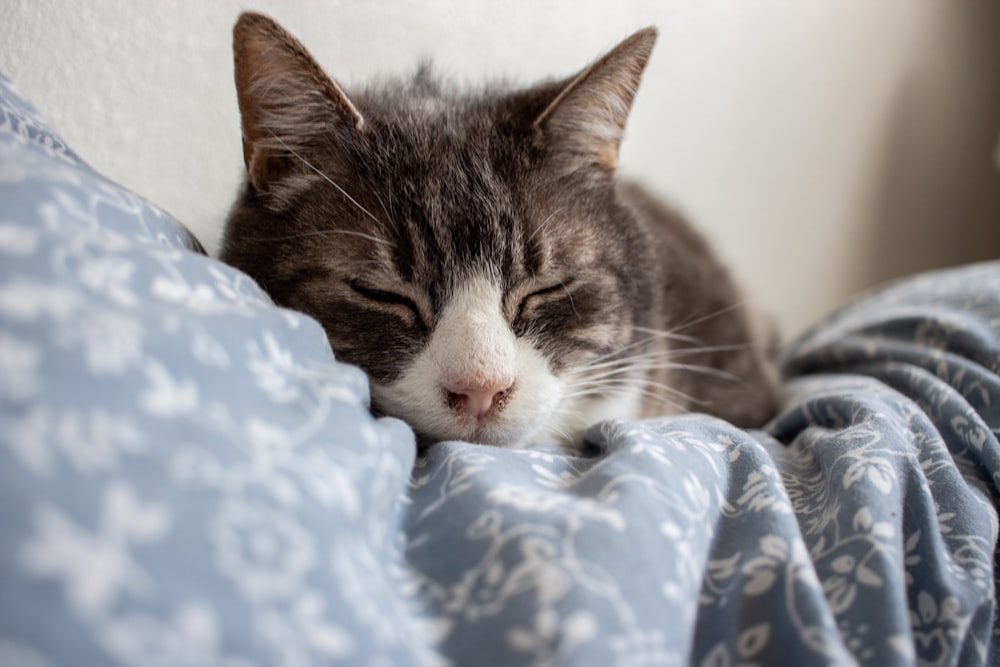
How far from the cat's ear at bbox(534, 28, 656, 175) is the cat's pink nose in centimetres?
37

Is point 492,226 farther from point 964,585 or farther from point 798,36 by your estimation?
point 798,36

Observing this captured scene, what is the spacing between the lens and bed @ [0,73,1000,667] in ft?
1.30

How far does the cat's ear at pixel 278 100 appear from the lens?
825 mm

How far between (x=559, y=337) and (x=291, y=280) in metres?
0.33

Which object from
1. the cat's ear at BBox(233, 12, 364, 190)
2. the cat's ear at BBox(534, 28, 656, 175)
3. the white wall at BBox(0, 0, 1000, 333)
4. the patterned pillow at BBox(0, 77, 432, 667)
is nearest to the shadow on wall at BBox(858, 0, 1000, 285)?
the white wall at BBox(0, 0, 1000, 333)

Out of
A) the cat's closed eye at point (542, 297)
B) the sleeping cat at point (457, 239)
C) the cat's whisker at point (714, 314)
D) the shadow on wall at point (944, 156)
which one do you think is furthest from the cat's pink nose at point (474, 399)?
the shadow on wall at point (944, 156)

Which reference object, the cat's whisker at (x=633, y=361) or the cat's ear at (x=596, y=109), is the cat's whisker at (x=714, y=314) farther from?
the cat's ear at (x=596, y=109)

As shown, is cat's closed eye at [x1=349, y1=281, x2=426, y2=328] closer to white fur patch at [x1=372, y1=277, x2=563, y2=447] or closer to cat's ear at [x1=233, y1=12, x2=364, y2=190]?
white fur patch at [x1=372, y1=277, x2=563, y2=447]

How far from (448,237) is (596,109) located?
0.95ft

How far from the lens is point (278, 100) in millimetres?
878

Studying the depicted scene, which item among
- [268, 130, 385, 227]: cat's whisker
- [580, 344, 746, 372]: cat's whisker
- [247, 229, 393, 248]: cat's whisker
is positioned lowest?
[580, 344, 746, 372]: cat's whisker

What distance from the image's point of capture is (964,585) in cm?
66

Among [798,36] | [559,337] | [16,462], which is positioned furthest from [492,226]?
[798,36]

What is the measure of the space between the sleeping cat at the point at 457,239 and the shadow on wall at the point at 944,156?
1.71 m
